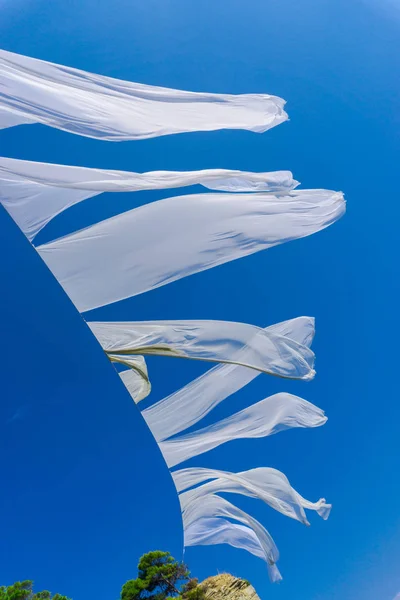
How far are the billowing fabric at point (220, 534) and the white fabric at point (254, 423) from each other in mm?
1229

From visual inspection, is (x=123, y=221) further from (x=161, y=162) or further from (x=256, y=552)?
(x=256, y=552)

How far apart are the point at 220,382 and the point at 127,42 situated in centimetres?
701

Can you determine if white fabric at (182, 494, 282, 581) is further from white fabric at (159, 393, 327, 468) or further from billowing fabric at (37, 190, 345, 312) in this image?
billowing fabric at (37, 190, 345, 312)

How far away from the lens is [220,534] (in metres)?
5.78

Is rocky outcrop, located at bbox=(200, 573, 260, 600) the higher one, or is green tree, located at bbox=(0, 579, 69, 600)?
green tree, located at bbox=(0, 579, 69, 600)

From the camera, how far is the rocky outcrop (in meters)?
10.3

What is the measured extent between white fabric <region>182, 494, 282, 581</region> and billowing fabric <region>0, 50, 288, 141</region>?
14.5 ft

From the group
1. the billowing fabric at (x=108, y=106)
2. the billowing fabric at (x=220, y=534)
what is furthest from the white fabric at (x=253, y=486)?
the billowing fabric at (x=108, y=106)

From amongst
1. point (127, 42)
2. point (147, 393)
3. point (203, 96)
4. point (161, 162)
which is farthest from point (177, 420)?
point (127, 42)

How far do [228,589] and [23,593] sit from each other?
212 inches

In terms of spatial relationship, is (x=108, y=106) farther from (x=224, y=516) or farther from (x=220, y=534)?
(x=220, y=534)

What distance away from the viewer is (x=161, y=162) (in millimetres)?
7320

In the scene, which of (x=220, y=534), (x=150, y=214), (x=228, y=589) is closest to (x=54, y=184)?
(x=150, y=214)

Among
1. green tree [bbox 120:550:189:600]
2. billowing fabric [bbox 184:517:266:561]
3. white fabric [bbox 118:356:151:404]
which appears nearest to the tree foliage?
green tree [bbox 120:550:189:600]
